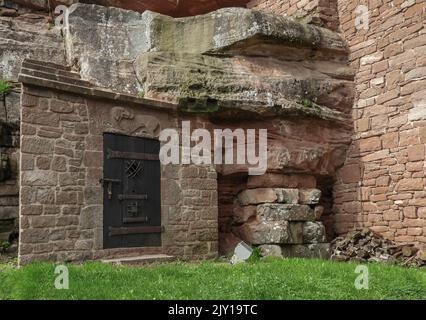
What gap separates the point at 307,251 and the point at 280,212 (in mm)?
849

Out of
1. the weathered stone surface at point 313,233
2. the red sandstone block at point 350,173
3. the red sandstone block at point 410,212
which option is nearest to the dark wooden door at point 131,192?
the weathered stone surface at point 313,233

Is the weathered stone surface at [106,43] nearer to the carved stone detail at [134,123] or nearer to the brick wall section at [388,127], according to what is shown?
the carved stone detail at [134,123]

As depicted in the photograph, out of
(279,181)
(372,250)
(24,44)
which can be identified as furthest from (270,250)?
(24,44)

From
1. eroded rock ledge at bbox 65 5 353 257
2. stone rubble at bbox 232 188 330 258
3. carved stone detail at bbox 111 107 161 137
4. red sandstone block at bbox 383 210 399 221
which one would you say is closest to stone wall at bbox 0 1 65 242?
eroded rock ledge at bbox 65 5 353 257

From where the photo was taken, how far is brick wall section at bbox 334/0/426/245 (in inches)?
338

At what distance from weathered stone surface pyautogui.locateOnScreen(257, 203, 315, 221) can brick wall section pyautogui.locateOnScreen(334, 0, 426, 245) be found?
149cm

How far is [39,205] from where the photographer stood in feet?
21.7

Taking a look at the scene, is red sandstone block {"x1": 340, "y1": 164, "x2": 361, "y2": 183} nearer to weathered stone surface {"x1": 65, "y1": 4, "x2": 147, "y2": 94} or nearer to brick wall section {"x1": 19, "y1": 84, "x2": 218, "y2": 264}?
brick wall section {"x1": 19, "y1": 84, "x2": 218, "y2": 264}

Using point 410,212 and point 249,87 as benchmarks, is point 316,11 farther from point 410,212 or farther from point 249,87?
point 410,212

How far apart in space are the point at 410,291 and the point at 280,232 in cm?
311

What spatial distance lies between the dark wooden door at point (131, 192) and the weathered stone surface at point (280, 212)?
1.94 meters

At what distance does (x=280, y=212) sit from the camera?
339 inches

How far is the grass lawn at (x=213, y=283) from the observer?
16.0ft

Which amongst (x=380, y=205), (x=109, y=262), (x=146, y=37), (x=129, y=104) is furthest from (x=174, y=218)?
(x=380, y=205)
